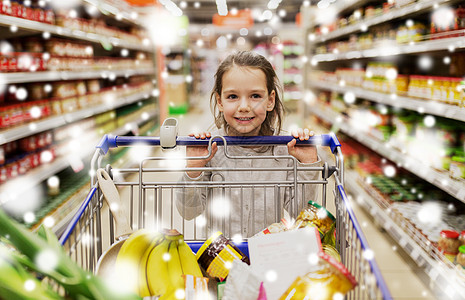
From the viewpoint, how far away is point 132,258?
889mm

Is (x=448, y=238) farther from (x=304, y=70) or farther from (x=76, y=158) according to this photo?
(x=304, y=70)

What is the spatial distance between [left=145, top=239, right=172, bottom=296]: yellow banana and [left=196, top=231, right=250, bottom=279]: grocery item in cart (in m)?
0.10

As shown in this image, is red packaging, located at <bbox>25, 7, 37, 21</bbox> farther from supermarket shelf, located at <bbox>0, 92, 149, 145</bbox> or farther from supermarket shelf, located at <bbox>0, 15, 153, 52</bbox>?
supermarket shelf, located at <bbox>0, 92, 149, 145</bbox>

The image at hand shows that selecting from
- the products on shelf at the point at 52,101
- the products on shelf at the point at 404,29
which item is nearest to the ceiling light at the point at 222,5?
the products on shelf at the point at 404,29

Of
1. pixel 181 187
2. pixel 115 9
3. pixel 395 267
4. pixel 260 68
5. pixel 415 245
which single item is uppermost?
pixel 115 9

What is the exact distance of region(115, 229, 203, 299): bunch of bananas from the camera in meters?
0.88

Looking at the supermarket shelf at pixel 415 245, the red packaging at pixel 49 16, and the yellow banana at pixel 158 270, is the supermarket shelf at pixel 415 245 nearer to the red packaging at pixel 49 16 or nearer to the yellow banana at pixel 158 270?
the yellow banana at pixel 158 270

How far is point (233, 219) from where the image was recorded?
150 cm

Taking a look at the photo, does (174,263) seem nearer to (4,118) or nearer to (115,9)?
(4,118)

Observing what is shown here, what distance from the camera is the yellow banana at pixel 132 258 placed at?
87cm

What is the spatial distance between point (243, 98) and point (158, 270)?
0.66m

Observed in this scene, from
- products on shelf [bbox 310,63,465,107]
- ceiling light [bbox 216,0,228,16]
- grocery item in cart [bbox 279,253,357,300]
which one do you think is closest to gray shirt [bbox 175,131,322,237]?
grocery item in cart [bbox 279,253,357,300]

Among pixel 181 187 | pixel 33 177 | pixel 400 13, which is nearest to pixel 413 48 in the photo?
pixel 400 13

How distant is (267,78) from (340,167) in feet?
1.63
